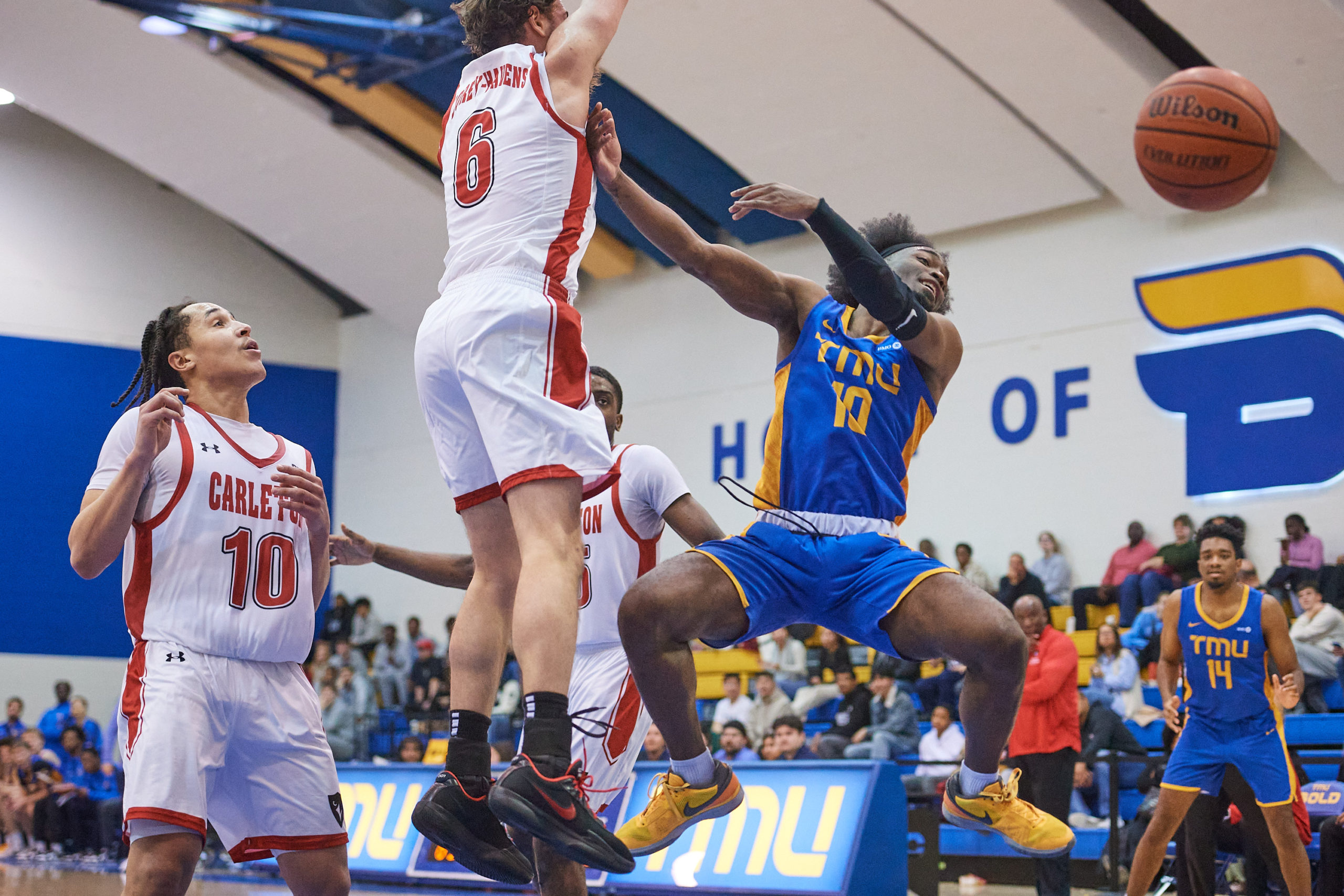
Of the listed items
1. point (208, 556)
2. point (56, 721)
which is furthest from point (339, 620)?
point (208, 556)

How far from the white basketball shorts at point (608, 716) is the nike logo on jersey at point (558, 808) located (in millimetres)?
1696

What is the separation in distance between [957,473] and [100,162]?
48.2 ft

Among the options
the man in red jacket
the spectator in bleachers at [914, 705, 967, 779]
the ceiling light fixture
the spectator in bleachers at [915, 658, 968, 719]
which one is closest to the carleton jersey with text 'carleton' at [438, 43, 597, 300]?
the man in red jacket

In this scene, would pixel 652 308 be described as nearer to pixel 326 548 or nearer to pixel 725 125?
pixel 725 125

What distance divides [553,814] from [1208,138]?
7967 mm

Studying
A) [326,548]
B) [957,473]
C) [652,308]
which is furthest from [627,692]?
[652,308]

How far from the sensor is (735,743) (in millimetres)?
12344

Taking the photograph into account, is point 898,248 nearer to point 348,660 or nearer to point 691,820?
point 691,820

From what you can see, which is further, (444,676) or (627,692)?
(444,676)

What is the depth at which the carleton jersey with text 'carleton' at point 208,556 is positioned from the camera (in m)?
4.12

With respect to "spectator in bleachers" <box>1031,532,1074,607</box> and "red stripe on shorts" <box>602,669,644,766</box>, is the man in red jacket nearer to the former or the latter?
"red stripe on shorts" <box>602,669,644,766</box>

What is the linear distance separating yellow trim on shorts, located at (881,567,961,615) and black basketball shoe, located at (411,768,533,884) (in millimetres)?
1230

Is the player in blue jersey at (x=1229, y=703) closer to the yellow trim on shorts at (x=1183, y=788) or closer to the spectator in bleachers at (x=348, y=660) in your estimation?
the yellow trim on shorts at (x=1183, y=788)

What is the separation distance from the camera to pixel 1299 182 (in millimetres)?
14094
